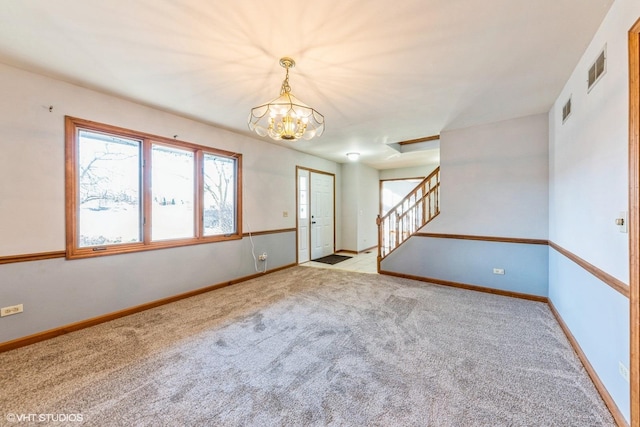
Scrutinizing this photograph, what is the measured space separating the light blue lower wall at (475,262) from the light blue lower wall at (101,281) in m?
3.06

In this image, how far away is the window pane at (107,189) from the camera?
9.32 feet

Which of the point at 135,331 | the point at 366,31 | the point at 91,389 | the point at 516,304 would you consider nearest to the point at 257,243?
the point at 135,331

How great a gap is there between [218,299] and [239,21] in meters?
3.25

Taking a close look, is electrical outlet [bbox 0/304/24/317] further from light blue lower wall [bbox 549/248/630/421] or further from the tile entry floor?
light blue lower wall [bbox 549/248/630/421]

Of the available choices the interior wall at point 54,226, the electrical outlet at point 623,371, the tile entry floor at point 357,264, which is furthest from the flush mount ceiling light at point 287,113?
the tile entry floor at point 357,264

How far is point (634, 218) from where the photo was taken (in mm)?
1405

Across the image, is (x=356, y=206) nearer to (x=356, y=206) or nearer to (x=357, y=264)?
(x=356, y=206)

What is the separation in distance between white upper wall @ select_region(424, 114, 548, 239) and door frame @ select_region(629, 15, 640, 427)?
2427mm

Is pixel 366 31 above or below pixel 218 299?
above

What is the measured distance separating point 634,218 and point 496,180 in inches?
103

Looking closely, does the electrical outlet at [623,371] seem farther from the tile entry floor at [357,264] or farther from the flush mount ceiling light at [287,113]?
the tile entry floor at [357,264]

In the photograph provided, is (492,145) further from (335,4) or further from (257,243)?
(257,243)

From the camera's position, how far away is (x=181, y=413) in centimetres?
160

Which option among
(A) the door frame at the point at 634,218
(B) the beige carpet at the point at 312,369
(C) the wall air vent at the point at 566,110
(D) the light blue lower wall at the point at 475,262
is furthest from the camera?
(D) the light blue lower wall at the point at 475,262
